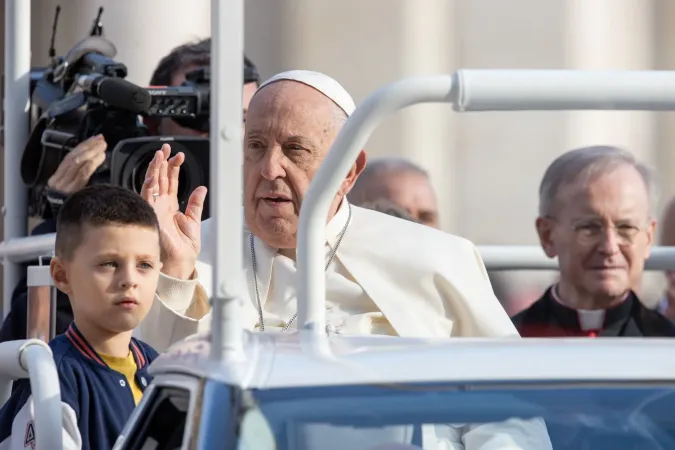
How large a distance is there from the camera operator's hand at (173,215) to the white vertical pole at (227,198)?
1.53 metres

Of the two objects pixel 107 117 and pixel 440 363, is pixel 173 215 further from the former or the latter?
pixel 440 363

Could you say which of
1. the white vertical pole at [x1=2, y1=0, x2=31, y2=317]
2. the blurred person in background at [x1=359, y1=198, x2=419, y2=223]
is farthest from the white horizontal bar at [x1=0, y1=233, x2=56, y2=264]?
the blurred person in background at [x1=359, y1=198, x2=419, y2=223]

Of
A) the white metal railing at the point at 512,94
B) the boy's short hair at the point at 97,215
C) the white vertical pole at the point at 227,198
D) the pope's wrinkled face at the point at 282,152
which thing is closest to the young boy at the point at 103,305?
the boy's short hair at the point at 97,215

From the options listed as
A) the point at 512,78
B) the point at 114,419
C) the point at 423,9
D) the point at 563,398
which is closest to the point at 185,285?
the point at 114,419

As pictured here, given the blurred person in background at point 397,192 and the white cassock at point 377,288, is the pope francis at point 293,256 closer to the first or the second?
the white cassock at point 377,288

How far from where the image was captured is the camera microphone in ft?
13.7

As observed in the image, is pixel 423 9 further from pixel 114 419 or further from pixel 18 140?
pixel 114 419

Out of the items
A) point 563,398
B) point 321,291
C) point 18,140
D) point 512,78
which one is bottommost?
point 563,398

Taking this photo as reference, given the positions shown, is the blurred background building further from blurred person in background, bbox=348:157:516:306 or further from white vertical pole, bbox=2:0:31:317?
white vertical pole, bbox=2:0:31:317

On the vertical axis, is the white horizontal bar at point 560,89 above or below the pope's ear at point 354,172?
below

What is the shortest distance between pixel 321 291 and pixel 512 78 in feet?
1.38

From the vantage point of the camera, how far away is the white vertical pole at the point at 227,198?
194cm

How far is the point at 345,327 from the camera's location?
11.8 ft

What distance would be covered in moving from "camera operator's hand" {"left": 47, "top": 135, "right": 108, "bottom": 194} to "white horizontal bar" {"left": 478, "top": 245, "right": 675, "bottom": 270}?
102cm
